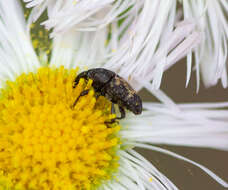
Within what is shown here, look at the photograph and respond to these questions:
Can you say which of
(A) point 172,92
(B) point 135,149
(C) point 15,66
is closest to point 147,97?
(A) point 172,92

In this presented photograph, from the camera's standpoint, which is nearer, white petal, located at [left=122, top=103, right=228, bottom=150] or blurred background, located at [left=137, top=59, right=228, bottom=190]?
white petal, located at [left=122, top=103, right=228, bottom=150]

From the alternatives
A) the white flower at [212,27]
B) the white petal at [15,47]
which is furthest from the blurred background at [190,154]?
the white petal at [15,47]

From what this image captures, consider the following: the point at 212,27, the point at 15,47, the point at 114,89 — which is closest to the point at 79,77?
the point at 114,89

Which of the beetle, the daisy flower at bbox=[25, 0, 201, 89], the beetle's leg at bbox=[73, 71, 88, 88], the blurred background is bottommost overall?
the blurred background

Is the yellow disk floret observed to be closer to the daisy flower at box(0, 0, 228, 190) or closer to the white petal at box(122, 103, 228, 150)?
the daisy flower at box(0, 0, 228, 190)

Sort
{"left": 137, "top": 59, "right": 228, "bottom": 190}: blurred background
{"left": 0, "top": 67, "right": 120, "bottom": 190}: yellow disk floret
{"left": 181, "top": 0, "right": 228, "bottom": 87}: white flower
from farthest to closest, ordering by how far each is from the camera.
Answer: {"left": 137, "top": 59, "right": 228, "bottom": 190}: blurred background
{"left": 181, "top": 0, "right": 228, "bottom": 87}: white flower
{"left": 0, "top": 67, "right": 120, "bottom": 190}: yellow disk floret

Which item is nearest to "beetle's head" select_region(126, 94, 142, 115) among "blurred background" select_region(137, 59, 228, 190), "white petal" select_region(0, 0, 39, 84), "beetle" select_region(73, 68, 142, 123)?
"beetle" select_region(73, 68, 142, 123)

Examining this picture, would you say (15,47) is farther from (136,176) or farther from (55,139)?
(136,176)

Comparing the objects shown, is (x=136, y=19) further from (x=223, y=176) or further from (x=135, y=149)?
(x=223, y=176)
